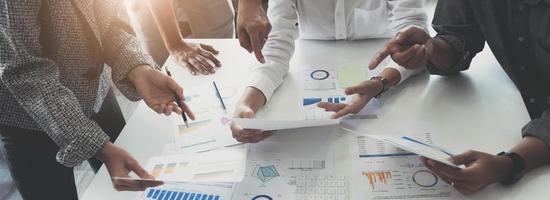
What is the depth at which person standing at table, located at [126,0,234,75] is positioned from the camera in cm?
135

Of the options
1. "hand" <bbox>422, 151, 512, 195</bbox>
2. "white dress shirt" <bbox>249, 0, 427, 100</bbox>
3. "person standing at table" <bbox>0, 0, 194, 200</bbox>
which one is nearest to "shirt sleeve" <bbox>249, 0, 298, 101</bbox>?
"white dress shirt" <bbox>249, 0, 427, 100</bbox>

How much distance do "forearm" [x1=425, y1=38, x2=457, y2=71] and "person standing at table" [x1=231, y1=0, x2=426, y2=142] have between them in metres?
0.07

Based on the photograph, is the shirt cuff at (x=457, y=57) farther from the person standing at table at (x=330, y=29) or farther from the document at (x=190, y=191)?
the document at (x=190, y=191)

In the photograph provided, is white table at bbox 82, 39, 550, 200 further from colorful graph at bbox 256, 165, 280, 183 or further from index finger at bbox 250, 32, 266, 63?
index finger at bbox 250, 32, 266, 63

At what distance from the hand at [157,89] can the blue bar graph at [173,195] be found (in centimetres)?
20

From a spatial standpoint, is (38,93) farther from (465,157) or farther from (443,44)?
(443,44)

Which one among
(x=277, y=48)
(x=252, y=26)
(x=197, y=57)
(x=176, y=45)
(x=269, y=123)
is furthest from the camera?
(x=176, y=45)

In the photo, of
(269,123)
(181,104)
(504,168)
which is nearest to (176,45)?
(181,104)

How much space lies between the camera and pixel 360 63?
1.24m

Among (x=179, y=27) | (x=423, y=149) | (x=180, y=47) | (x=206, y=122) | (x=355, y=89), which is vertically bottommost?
(x=423, y=149)

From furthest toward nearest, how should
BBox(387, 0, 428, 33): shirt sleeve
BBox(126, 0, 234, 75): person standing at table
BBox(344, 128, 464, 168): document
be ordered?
BBox(126, 0, 234, 75): person standing at table < BBox(387, 0, 428, 33): shirt sleeve < BBox(344, 128, 464, 168): document

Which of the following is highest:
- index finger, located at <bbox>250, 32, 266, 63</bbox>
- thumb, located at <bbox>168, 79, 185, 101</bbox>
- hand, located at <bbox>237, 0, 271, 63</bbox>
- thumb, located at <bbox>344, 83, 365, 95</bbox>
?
hand, located at <bbox>237, 0, 271, 63</bbox>

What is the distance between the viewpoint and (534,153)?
814 millimetres

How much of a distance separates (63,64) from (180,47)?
18.5 inches
